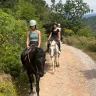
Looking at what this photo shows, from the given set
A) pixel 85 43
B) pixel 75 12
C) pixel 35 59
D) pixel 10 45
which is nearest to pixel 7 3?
pixel 10 45

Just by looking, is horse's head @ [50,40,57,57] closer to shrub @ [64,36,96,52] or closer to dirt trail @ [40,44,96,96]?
dirt trail @ [40,44,96,96]

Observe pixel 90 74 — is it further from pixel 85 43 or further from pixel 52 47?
pixel 85 43

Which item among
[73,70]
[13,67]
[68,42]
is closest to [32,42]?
[13,67]

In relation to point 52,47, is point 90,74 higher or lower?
lower

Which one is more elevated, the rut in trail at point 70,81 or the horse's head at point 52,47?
the horse's head at point 52,47

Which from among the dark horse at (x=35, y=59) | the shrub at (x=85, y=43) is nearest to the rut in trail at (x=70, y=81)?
the dark horse at (x=35, y=59)

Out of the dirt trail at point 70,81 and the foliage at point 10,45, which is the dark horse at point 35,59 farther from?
the dirt trail at point 70,81

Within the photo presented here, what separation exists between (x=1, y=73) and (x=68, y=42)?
2918 cm

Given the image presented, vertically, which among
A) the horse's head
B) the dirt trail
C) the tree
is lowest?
the dirt trail

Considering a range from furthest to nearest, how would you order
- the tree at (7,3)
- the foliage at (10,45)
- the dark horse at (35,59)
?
the tree at (7,3)
the foliage at (10,45)
the dark horse at (35,59)

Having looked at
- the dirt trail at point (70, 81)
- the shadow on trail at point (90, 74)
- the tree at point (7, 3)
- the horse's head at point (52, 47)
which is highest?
the tree at point (7, 3)

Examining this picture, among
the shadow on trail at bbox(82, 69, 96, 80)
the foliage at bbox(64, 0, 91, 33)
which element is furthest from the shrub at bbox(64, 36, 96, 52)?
the foliage at bbox(64, 0, 91, 33)

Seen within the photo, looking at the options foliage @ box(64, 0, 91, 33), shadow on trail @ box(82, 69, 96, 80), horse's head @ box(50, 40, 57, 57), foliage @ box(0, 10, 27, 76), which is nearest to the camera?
foliage @ box(0, 10, 27, 76)

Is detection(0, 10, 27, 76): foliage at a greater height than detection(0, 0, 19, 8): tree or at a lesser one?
lesser
